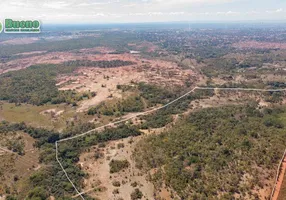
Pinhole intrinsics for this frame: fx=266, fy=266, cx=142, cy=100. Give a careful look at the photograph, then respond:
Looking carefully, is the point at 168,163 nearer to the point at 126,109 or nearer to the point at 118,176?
the point at 118,176

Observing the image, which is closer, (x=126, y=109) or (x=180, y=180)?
(x=180, y=180)

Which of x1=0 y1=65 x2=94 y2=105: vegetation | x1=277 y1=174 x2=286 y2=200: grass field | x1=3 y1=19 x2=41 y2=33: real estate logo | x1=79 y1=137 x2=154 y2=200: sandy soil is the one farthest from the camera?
x1=0 y1=65 x2=94 y2=105: vegetation

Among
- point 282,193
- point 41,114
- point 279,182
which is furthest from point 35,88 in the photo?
point 282,193

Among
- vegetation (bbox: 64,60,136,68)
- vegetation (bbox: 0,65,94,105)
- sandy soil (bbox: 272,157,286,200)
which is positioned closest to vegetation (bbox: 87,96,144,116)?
vegetation (bbox: 0,65,94,105)

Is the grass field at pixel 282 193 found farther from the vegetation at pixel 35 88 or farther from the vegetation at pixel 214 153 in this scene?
the vegetation at pixel 35 88

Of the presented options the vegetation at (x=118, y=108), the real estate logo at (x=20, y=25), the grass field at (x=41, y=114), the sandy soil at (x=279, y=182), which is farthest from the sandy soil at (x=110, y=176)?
the real estate logo at (x=20, y=25)

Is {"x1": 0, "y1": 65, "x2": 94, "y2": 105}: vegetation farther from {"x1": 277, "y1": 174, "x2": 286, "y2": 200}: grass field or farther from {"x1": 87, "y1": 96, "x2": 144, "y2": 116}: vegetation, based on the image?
{"x1": 277, "y1": 174, "x2": 286, "y2": 200}: grass field

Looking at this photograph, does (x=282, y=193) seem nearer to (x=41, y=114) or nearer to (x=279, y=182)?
(x=279, y=182)

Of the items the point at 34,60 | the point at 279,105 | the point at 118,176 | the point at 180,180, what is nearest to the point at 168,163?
the point at 180,180
